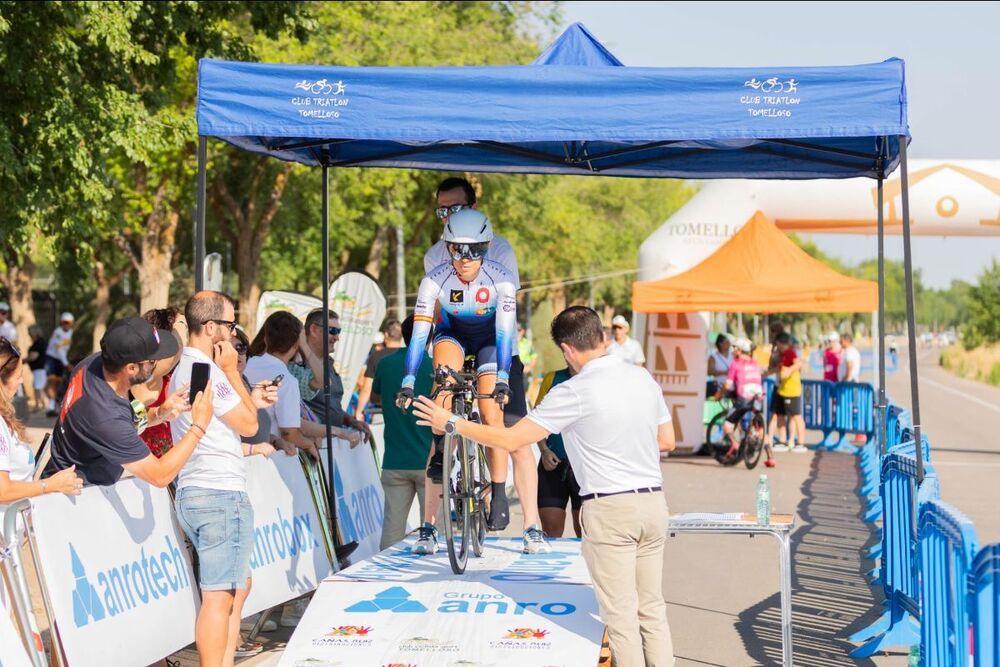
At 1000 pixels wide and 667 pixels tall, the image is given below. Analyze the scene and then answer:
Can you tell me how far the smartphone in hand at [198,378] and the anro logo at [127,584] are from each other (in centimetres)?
92

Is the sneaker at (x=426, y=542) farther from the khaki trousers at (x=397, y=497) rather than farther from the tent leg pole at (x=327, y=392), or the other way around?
the khaki trousers at (x=397, y=497)

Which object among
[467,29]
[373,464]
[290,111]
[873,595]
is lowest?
[873,595]

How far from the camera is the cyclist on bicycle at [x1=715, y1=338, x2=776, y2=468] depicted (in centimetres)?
2100

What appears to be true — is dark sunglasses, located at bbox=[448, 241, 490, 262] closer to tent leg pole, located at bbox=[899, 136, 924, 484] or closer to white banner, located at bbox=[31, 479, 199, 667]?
white banner, located at bbox=[31, 479, 199, 667]

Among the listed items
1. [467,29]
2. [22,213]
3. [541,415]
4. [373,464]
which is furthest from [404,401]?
[467,29]

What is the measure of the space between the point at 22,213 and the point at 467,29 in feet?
83.0

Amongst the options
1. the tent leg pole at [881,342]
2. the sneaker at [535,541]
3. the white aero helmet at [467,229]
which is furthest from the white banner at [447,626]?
the tent leg pole at [881,342]

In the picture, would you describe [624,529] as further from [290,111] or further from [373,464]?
[373,464]

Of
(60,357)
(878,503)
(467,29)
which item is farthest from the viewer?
(467,29)

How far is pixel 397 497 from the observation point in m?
10.2

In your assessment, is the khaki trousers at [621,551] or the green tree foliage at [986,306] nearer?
the khaki trousers at [621,551]

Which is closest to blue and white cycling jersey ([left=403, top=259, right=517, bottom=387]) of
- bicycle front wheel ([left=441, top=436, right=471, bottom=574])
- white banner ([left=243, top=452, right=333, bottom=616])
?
bicycle front wheel ([left=441, top=436, right=471, bottom=574])

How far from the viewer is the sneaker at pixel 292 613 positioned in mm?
9635

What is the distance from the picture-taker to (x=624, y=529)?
6.62 metres
